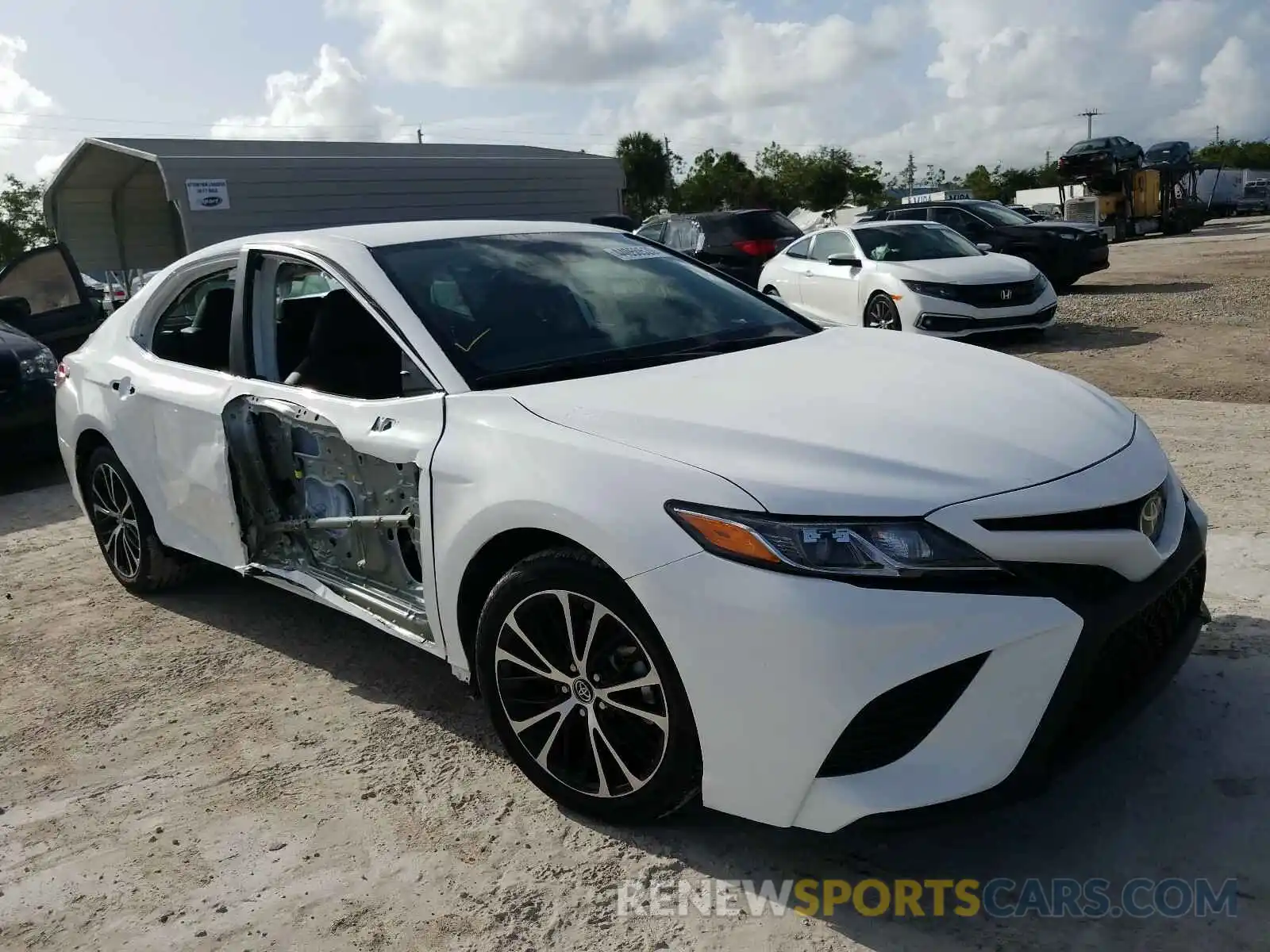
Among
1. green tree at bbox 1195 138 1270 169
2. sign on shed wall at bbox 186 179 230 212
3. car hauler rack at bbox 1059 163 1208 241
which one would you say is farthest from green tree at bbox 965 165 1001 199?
sign on shed wall at bbox 186 179 230 212

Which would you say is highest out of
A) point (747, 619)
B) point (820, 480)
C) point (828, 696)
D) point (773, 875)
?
point (820, 480)

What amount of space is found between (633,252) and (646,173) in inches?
2549

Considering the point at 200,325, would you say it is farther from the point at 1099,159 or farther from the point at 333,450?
the point at 1099,159

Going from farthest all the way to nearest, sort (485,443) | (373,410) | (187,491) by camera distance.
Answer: (187,491), (373,410), (485,443)

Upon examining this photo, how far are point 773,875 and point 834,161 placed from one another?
68598 millimetres

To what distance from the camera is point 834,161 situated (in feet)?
221

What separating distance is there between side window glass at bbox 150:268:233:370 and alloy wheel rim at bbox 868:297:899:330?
7872 mm

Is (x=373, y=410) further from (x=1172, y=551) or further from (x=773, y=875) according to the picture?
(x=1172, y=551)

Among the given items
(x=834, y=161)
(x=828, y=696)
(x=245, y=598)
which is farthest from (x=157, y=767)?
(x=834, y=161)

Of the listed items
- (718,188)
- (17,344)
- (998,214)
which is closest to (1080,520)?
(17,344)

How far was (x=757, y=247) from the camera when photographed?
629 inches

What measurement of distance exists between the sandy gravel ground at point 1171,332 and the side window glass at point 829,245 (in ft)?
6.91

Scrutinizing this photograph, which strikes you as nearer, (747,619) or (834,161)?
(747,619)

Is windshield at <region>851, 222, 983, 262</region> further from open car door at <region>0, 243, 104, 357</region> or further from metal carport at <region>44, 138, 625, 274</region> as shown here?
metal carport at <region>44, 138, 625, 274</region>
